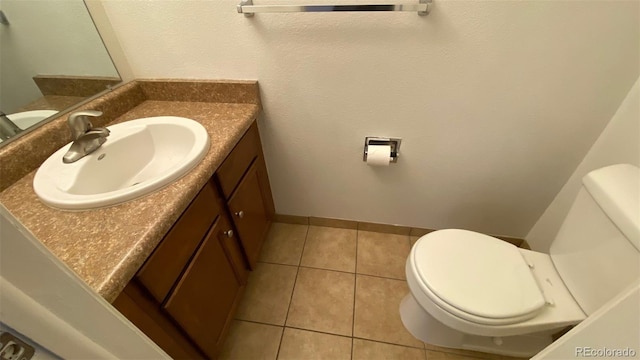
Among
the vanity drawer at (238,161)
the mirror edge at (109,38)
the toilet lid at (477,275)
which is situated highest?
the mirror edge at (109,38)

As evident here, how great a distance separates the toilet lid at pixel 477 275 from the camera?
2.85ft

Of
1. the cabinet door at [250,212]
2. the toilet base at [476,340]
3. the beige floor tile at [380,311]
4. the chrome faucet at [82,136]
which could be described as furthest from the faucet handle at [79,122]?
the toilet base at [476,340]

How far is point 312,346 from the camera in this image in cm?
118

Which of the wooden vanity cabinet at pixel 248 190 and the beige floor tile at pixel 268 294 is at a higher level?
the wooden vanity cabinet at pixel 248 190

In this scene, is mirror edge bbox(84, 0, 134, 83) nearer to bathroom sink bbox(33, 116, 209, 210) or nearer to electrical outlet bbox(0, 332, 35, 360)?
bathroom sink bbox(33, 116, 209, 210)

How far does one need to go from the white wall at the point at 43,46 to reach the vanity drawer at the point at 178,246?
26.3 inches

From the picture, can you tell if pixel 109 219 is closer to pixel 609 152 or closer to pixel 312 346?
pixel 312 346

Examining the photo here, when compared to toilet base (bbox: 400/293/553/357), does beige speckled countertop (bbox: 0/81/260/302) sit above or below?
above

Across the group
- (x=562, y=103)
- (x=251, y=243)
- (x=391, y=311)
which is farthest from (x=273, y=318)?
(x=562, y=103)

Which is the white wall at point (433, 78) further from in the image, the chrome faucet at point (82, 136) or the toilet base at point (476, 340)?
the toilet base at point (476, 340)

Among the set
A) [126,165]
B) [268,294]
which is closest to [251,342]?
[268,294]

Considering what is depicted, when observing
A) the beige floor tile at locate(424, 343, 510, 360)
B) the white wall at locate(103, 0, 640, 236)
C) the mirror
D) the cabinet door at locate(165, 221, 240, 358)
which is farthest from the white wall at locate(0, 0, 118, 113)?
the beige floor tile at locate(424, 343, 510, 360)

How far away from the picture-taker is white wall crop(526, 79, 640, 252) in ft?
2.96

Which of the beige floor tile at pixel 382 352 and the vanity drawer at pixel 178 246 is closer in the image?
the vanity drawer at pixel 178 246
